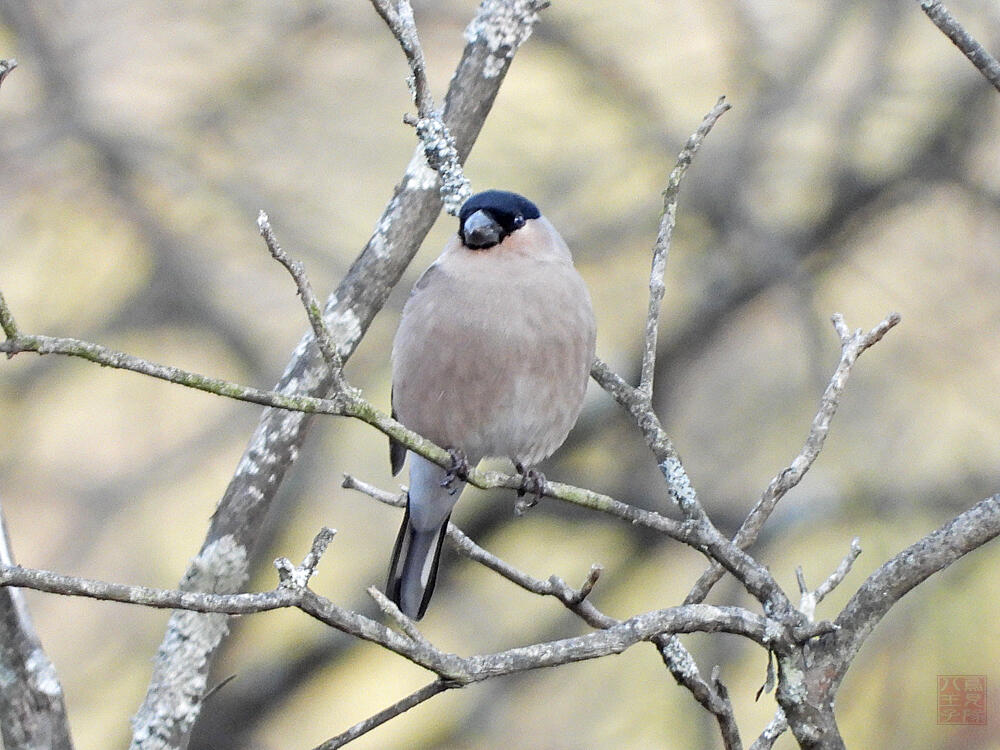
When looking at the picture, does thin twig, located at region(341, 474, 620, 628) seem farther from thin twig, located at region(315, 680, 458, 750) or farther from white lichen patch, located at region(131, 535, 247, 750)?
white lichen patch, located at region(131, 535, 247, 750)

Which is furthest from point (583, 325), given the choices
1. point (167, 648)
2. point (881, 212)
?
point (881, 212)

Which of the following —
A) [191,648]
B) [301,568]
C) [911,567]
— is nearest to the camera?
[301,568]

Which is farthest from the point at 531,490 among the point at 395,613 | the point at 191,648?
the point at 191,648

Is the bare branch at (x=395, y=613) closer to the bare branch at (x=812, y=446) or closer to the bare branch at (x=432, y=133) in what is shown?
the bare branch at (x=812, y=446)

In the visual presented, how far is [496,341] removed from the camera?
1166mm

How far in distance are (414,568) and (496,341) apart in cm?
36

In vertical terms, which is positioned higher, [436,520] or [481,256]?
[481,256]

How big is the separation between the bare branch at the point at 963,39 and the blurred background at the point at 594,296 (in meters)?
1.52

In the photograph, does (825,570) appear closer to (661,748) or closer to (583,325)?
(661,748)

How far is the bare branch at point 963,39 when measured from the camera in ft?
3.01

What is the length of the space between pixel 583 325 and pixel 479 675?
56 cm

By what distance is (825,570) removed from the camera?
2379mm

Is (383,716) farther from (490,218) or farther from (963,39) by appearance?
(963,39)

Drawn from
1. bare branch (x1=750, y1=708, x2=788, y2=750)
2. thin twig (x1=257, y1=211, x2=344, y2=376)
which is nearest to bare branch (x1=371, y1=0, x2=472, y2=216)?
thin twig (x1=257, y1=211, x2=344, y2=376)
